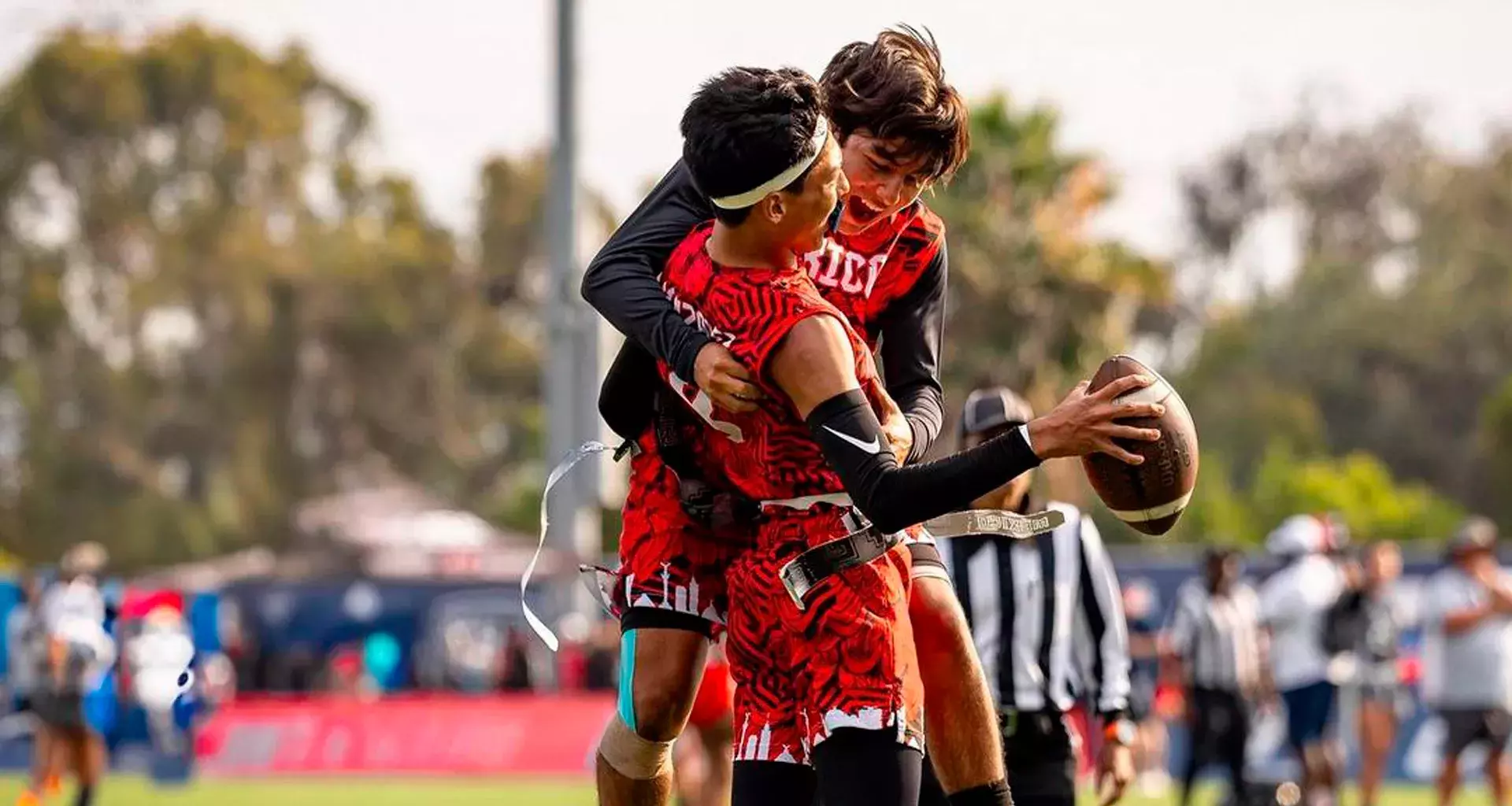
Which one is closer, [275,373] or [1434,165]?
[275,373]

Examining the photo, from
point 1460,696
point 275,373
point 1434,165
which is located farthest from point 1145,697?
point 1434,165

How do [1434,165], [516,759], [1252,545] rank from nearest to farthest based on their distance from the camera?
[516,759]
[1252,545]
[1434,165]

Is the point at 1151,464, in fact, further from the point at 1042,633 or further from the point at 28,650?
the point at 28,650

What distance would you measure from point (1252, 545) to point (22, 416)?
30.6 metres

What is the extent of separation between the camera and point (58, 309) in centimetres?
6338

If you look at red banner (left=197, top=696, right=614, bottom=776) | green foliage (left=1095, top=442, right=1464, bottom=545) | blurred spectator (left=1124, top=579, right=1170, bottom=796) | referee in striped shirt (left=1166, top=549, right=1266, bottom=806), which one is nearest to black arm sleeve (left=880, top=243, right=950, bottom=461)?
referee in striped shirt (left=1166, top=549, right=1266, bottom=806)

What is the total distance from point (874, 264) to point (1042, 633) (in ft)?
10.5

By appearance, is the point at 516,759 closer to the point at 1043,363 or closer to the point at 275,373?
the point at 1043,363


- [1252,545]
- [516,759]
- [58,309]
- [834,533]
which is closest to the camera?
[834,533]

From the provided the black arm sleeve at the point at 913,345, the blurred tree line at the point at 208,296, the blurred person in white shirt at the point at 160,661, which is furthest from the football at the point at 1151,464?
the blurred tree line at the point at 208,296

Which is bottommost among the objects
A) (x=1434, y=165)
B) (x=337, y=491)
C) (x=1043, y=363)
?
(x=337, y=491)

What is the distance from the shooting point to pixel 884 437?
5.68 metres

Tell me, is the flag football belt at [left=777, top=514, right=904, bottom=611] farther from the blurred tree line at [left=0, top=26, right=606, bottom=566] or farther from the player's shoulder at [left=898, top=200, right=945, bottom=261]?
the blurred tree line at [left=0, top=26, right=606, bottom=566]

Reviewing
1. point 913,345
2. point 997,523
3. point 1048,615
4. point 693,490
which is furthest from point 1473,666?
point 693,490
